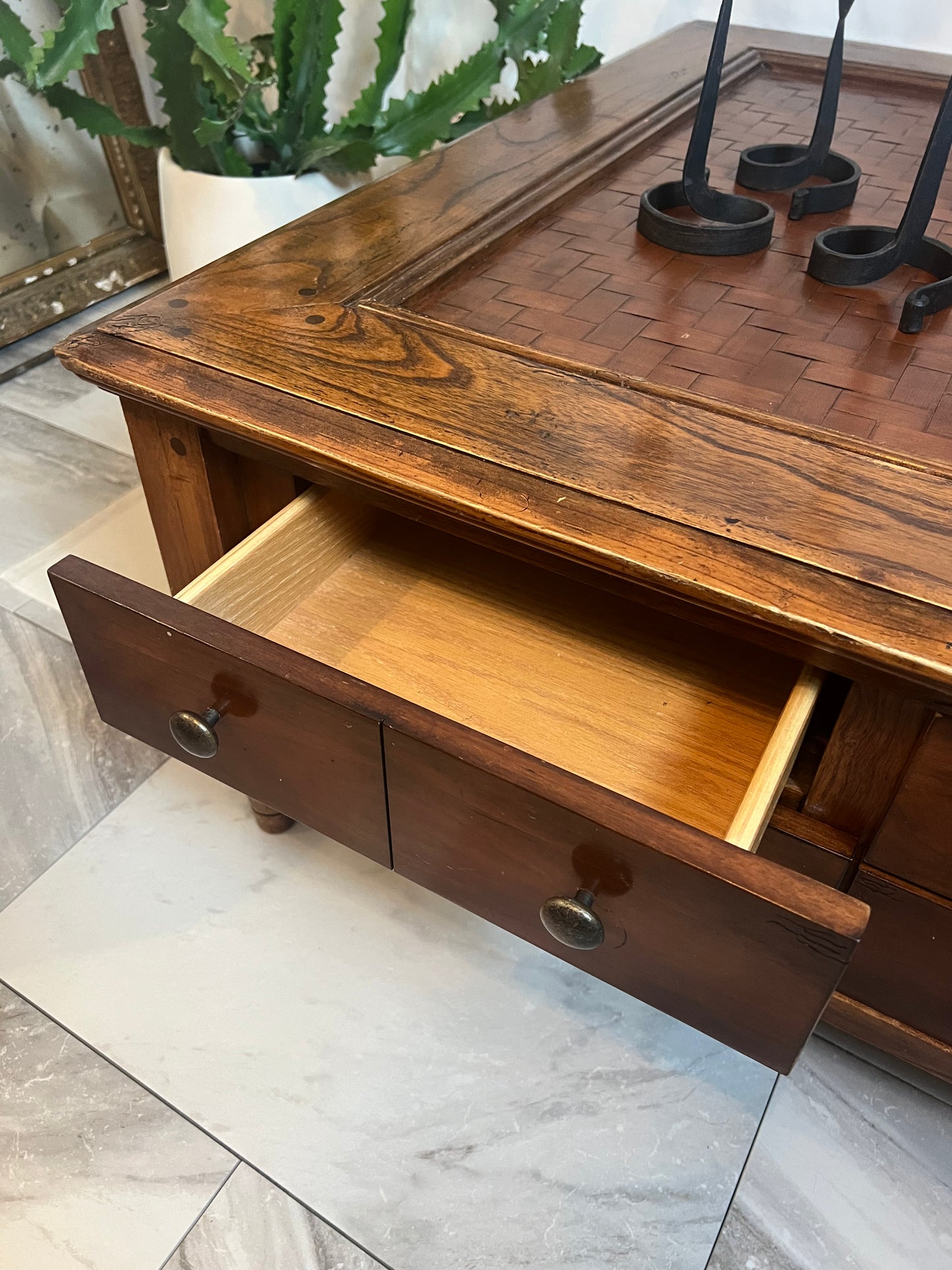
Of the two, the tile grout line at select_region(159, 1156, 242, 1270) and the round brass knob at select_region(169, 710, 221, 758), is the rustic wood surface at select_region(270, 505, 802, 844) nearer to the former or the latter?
the round brass knob at select_region(169, 710, 221, 758)

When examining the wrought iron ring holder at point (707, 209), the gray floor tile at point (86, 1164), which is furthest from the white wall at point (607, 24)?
the gray floor tile at point (86, 1164)

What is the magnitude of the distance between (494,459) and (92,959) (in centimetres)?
54

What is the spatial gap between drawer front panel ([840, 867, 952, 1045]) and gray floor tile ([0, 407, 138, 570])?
3.22 feet

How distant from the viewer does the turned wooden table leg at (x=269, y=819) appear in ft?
2.60

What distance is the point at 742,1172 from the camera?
64 cm

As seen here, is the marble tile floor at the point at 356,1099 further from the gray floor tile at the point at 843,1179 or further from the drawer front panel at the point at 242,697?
the drawer front panel at the point at 242,697

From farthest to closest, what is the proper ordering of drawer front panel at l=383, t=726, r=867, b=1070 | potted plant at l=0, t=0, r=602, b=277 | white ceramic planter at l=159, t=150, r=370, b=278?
white ceramic planter at l=159, t=150, r=370, b=278 → potted plant at l=0, t=0, r=602, b=277 → drawer front panel at l=383, t=726, r=867, b=1070

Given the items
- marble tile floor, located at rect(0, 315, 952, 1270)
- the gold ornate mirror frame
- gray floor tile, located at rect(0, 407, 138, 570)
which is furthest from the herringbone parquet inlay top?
the gold ornate mirror frame

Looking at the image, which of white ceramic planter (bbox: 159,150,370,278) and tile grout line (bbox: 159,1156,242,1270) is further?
white ceramic planter (bbox: 159,150,370,278)

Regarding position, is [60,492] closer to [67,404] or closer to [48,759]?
[67,404]

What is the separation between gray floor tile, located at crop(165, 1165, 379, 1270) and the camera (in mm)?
603

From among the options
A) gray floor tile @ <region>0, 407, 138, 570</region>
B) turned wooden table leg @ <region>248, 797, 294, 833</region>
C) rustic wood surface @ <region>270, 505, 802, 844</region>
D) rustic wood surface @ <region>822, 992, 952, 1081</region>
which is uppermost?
rustic wood surface @ <region>270, 505, 802, 844</region>

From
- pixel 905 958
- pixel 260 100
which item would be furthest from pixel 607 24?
pixel 905 958

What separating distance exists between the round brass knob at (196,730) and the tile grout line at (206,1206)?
305 millimetres
